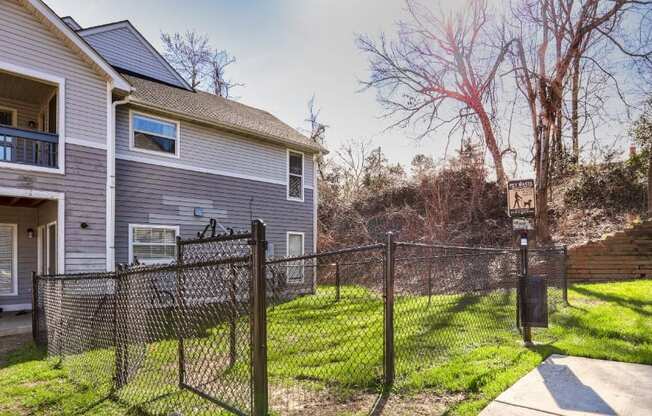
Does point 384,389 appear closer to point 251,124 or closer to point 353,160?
point 251,124

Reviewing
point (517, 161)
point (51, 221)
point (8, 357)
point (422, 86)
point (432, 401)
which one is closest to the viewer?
point (432, 401)

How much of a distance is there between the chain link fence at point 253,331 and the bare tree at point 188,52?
1949 centimetres

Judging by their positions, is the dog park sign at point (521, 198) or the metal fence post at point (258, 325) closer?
the metal fence post at point (258, 325)

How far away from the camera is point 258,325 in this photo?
7.82 feet

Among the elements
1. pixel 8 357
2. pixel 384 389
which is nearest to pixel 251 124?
pixel 8 357

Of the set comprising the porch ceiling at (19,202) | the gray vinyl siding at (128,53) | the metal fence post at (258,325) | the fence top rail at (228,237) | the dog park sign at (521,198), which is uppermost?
the gray vinyl siding at (128,53)

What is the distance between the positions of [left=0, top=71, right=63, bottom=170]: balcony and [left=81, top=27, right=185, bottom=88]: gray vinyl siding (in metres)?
1.99

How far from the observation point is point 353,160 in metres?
21.5

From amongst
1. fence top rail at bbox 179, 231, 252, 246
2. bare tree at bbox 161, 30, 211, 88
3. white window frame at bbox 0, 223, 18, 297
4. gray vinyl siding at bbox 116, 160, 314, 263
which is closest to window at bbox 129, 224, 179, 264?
gray vinyl siding at bbox 116, 160, 314, 263

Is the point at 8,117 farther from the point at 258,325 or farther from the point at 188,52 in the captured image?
the point at 188,52

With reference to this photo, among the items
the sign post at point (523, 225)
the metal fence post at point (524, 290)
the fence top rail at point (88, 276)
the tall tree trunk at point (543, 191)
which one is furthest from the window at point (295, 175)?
the metal fence post at point (524, 290)

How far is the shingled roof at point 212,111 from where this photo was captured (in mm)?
9883

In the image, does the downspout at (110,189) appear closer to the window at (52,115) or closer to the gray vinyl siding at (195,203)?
the gray vinyl siding at (195,203)

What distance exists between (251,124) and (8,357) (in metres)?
7.91
